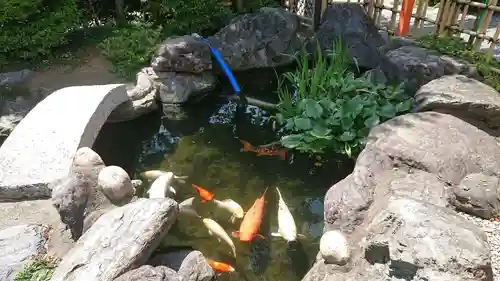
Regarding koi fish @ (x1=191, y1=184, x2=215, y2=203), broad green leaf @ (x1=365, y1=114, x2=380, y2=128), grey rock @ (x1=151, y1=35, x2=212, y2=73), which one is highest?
grey rock @ (x1=151, y1=35, x2=212, y2=73)

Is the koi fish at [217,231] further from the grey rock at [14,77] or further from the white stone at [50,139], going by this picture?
the grey rock at [14,77]

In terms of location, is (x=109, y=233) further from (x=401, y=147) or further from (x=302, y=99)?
(x=302, y=99)

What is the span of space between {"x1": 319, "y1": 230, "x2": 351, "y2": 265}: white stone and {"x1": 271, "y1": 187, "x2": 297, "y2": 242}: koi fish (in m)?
0.89

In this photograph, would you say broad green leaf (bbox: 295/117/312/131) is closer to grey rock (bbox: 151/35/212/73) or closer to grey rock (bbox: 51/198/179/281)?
grey rock (bbox: 151/35/212/73)

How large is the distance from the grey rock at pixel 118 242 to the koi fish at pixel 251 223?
0.96 meters

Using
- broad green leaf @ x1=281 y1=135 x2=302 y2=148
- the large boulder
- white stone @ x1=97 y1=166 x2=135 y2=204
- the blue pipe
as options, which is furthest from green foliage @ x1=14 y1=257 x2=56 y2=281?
the blue pipe

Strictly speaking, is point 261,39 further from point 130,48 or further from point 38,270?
point 38,270

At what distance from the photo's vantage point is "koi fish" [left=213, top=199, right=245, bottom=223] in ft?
13.6

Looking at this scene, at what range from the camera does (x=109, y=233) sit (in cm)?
295

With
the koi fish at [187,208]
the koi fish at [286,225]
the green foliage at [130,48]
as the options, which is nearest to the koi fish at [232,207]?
the koi fish at [187,208]

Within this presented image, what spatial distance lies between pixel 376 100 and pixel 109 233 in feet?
12.9

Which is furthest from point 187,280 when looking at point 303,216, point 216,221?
point 303,216

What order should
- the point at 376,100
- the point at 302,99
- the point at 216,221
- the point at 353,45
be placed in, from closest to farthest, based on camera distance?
the point at 216,221
the point at 376,100
the point at 302,99
the point at 353,45

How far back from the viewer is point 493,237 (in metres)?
3.11
